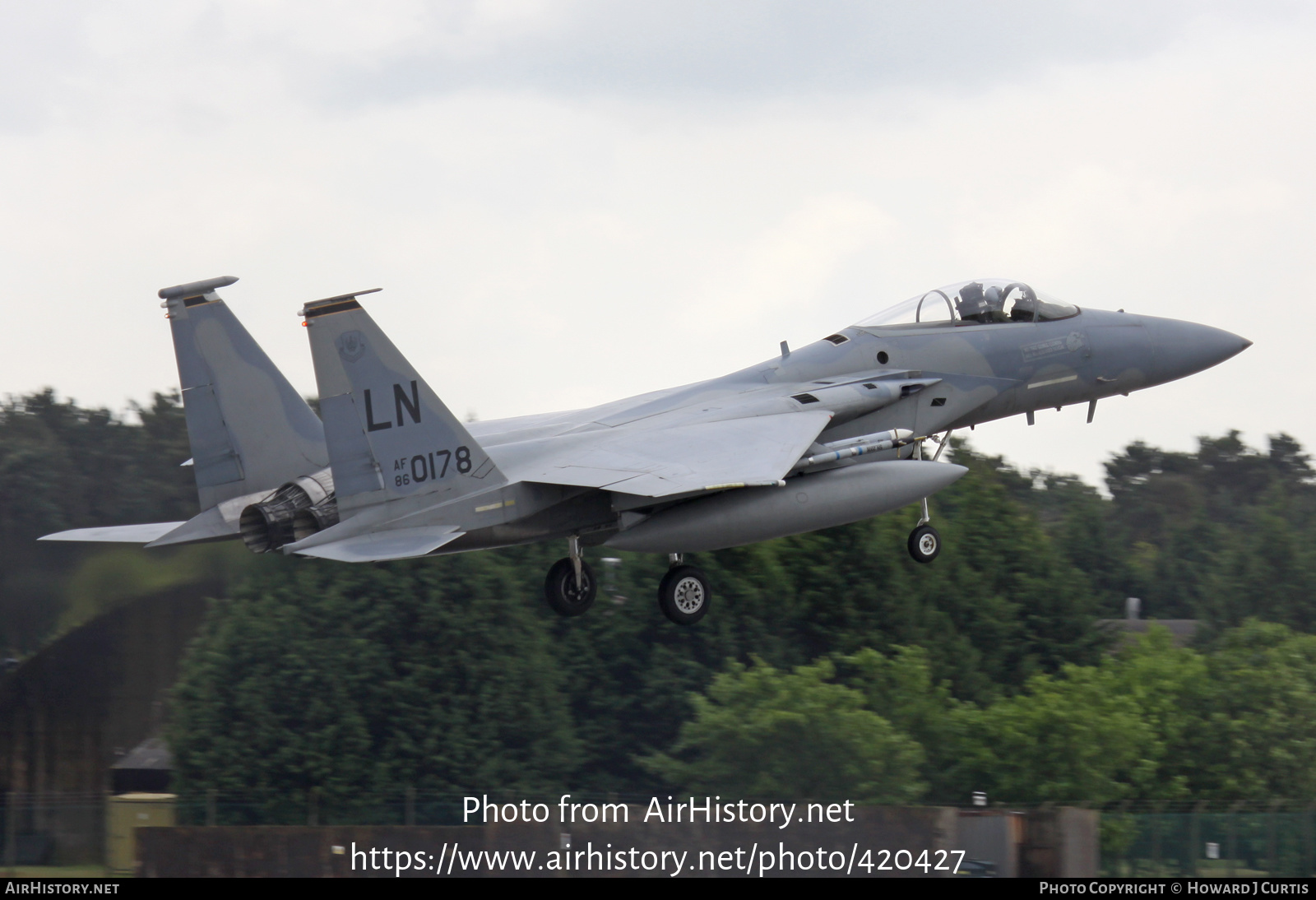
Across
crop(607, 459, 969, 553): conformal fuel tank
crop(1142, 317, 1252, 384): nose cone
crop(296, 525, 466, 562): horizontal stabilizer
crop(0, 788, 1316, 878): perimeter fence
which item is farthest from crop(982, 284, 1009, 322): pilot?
crop(296, 525, 466, 562): horizontal stabilizer

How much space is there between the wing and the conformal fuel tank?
0.59m

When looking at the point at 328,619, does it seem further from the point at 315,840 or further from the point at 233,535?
the point at 233,535

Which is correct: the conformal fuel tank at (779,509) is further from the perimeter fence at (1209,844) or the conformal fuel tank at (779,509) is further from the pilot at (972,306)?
the perimeter fence at (1209,844)

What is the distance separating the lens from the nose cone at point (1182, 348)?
67.3 feet

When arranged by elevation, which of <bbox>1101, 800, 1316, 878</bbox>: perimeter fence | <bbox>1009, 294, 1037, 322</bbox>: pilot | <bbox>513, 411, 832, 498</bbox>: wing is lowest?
<bbox>1101, 800, 1316, 878</bbox>: perimeter fence

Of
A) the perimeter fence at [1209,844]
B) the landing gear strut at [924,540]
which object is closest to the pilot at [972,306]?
the landing gear strut at [924,540]

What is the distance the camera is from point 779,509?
16.5 metres

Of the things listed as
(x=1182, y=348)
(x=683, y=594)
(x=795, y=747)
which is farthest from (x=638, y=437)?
(x=795, y=747)

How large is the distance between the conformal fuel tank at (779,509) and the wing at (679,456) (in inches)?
23.3

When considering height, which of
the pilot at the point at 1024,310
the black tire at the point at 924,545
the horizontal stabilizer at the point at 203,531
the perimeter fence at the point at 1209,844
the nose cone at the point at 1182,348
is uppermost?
the pilot at the point at 1024,310

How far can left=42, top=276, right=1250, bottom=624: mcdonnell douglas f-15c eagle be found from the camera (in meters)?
15.9

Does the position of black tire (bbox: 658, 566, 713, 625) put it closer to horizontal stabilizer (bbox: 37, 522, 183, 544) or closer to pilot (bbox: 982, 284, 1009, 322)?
pilot (bbox: 982, 284, 1009, 322)

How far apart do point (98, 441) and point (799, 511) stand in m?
36.9

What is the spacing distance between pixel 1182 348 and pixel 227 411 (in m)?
12.8
